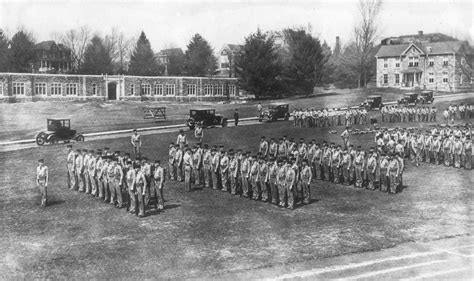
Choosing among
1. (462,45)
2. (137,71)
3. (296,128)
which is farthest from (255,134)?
(137,71)

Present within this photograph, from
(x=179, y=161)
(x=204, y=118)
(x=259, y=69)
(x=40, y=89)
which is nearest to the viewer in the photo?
(x=179, y=161)

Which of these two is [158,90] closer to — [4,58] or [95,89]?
[95,89]

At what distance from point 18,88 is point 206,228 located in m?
48.5

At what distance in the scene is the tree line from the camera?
6281 centimetres

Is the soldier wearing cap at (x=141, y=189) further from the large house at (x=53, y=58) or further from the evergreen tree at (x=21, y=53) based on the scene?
the large house at (x=53, y=58)

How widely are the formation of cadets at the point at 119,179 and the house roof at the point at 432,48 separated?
2239 inches

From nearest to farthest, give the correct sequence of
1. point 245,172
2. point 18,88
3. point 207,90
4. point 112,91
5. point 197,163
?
point 245,172
point 197,163
point 18,88
point 112,91
point 207,90

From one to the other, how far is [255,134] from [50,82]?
34.6 m

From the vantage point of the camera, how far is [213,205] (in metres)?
18.2

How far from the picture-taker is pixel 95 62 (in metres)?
89.4

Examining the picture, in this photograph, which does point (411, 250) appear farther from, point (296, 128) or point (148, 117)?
point (148, 117)

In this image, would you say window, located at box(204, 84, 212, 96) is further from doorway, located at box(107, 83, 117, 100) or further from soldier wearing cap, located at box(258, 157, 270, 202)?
soldier wearing cap, located at box(258, 157, 270, 202)

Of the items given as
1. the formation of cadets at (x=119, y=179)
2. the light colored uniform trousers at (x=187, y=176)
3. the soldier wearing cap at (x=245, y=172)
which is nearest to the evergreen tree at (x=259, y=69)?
the light colored uniform trousers at (x=187, y=176)

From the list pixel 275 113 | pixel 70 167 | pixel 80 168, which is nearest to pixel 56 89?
pixel 275 113
